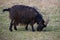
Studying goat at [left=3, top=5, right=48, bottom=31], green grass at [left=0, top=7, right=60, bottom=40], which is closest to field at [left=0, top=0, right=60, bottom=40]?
green grass at [left=0, top=7, right=60, bottom=40]

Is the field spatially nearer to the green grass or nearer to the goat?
the green grass

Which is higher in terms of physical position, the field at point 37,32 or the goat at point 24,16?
the goat at point 24,16

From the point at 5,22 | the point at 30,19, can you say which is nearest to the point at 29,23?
the point at 30,19

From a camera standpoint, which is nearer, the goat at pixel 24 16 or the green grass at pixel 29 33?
the green grass at pixel 29 33

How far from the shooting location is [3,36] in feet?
42.1

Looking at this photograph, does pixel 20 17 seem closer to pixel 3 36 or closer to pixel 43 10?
pixel 3 36

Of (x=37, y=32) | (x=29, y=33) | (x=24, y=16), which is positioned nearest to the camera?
(x=29, y=33)

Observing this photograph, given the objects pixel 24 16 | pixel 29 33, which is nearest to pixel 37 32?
pixel 29 33

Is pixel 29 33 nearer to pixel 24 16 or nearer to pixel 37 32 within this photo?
pixel 37 32

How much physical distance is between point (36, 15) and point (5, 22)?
264 centimetres

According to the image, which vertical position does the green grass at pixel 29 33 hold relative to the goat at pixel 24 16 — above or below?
below

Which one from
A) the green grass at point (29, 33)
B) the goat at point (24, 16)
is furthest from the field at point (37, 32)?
the goat at point (24, 16)

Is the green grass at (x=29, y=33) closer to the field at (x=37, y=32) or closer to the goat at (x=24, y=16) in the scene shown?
the field at (x=37, y=32)

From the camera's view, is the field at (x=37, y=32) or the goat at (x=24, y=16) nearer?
the field at (x=37, y=32)
